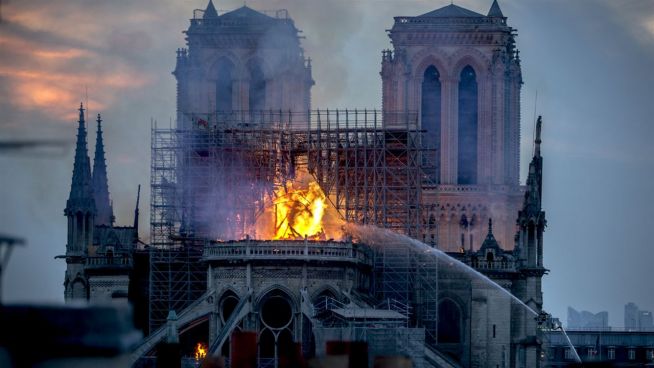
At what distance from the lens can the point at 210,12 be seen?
110 meters

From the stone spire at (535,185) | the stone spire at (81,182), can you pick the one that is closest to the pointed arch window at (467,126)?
the stone spire at (535,185)

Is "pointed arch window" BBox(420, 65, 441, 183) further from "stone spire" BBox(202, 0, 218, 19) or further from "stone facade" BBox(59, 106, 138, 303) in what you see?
"stone facade" BBox(59, 106, 138, 303)

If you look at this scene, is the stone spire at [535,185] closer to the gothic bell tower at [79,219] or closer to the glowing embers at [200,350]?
the glowing embers at [200,350]

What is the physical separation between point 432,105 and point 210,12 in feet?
48.1

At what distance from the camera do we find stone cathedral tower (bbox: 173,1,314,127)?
10794 cm

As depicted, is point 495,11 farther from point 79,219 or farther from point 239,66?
point 79,219

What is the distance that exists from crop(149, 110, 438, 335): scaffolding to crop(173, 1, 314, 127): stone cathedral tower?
12.0m

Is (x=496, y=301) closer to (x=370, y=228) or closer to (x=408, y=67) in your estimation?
(x=370, y=228)

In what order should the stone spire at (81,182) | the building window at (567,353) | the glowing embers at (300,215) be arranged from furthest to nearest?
the building window at (567,353)
the stone spire at (81,182)
the glowing embers at (300,215)

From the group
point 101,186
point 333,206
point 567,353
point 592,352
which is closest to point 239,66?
point 101,186

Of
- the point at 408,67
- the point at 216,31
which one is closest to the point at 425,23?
the point at 408,67

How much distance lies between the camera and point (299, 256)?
85312 millimetres

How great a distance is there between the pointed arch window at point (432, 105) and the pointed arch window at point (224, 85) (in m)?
11.6

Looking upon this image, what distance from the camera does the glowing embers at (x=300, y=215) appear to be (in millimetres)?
91625
